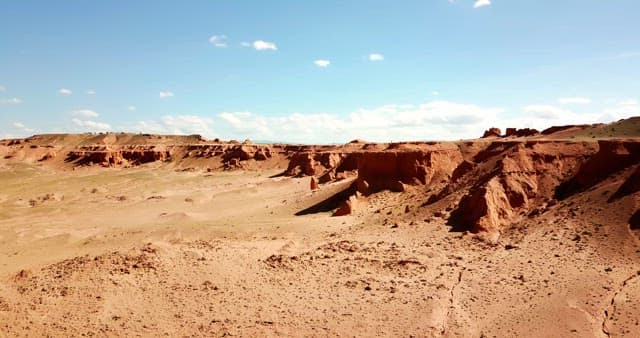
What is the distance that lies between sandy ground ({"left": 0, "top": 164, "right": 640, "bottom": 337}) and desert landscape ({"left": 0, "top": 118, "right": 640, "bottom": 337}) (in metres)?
0.06

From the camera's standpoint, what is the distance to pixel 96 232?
27.0 m

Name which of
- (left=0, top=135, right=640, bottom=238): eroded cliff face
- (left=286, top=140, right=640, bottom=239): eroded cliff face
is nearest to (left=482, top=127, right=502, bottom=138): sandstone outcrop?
(left=0, top=135, right=640, bottom=238): eroded cliff face

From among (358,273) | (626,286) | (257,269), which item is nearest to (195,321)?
(257,269)

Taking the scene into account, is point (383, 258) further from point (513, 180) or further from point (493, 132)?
point (493, 132)

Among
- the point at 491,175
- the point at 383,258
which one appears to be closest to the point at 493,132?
the point at 491,175

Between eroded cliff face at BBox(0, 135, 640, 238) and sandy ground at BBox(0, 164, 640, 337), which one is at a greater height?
eroded cliff face at BBox(0, 135, 640, 238)

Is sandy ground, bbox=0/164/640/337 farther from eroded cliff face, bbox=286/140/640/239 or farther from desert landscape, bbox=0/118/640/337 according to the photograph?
eroded cliff face, bbox=286/140/640/239

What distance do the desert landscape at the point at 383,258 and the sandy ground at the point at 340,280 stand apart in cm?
6

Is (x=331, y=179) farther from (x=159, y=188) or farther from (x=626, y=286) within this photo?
(x=626, y=286)

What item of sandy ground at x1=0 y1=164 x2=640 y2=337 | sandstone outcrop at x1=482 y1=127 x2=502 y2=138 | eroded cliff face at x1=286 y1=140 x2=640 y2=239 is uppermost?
sandstone outcrop at x1=482 y1=127 x2=502 y2=138

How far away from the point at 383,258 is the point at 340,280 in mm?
2375

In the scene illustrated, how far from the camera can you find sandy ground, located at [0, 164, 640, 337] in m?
13.4

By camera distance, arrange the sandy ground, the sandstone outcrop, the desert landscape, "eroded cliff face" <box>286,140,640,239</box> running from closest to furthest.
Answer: the sandy ground < the desert landscape < "eroded cliff face" <box>286,140,640,239</box> < the sandstone outcrop

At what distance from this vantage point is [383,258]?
18.1m
